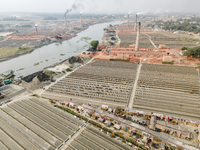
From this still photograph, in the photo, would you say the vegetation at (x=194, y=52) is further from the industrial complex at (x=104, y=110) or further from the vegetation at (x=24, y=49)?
the vegetation at (x=24, y=49)

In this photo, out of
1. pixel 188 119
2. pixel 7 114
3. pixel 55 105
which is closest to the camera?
pixel 188 119

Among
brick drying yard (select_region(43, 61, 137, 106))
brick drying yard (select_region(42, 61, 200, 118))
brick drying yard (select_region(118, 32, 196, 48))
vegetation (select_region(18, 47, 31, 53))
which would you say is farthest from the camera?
brick drying yard (select_region(118, 32, 196, 48))

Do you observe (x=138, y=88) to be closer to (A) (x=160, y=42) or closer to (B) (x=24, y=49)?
(A) (x=160, y=42)

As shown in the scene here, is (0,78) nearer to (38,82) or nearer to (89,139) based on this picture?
(38,82)

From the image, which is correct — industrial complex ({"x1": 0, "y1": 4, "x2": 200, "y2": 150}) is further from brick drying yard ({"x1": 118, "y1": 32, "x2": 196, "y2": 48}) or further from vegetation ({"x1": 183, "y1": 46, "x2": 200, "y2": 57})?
brick drying yard ({"x1": 118, "y1": 32, "x2": 196, "y2": 48})

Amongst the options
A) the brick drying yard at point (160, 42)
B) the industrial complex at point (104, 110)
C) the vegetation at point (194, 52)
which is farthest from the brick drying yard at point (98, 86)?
the brick drying yard at point (160, 42)

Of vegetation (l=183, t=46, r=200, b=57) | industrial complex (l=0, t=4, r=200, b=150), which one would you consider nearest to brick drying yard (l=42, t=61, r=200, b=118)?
industrial complex (l=0, t=4, r=200, b=150)

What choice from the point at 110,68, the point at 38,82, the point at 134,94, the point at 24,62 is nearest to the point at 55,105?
the point at 38,82

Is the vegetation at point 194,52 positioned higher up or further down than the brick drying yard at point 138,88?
higher up

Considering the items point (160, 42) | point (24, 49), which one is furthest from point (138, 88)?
point (24, 49)

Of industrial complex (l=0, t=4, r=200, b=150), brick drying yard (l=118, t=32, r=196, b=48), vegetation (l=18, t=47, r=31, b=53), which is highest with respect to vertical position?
vegetation (l=18, t=47, r=31, b=53)

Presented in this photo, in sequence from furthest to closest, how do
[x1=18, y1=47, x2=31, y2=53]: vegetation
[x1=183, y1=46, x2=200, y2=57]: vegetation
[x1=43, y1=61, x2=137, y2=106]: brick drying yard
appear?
[x1=18, y1=47, x2=31, y2=53]: vegetation
[x1=183, y1=46, x2=200, y2=57]: vegetation
[x1=43, y1=61, x2=137, y2=106]: brick drying yard
